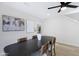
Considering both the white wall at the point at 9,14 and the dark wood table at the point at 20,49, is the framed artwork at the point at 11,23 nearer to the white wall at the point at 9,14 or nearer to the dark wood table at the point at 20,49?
the white wall at the point at 9,14

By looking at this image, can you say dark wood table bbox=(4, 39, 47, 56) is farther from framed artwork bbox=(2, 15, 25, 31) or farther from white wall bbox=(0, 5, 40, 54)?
framed artwork bbox=(2, 15, 25, 31)

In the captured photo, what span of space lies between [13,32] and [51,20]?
1.71ft

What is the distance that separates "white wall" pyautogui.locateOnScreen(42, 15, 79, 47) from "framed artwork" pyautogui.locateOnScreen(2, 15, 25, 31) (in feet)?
1.11

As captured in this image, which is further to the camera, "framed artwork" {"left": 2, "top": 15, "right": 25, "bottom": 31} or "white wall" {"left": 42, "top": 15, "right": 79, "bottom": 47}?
"white wall" {"left": 42, "top": 15, "right": 79, "bottom": 47}

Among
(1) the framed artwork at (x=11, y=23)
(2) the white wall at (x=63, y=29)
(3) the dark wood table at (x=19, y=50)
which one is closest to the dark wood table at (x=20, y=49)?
(3) the dark wood table at (x=19, y=50)

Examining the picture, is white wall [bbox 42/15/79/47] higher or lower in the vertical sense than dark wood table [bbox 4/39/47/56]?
higher

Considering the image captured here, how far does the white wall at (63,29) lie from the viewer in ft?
3.41

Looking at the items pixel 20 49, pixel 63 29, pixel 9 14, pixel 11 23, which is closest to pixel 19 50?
pixel 20 49

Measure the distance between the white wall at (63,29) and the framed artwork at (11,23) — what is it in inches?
13.4

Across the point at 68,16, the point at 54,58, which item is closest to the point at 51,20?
the point at 68,16

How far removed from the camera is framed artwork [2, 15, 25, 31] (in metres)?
0.92

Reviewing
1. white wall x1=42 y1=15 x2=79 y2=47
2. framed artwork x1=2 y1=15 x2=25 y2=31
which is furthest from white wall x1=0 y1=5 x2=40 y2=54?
white wall x1=42 y1=15 x2=79 y2=47

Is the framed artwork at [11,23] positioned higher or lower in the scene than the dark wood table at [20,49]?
higher

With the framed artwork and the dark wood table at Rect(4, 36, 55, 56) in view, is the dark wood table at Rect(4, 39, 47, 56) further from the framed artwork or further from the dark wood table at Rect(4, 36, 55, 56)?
the framed artwork
